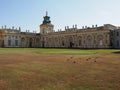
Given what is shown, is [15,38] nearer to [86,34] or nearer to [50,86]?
[86,34]

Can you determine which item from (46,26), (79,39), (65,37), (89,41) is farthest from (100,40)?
(46,26)

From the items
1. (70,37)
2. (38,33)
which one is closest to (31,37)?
(38,33)

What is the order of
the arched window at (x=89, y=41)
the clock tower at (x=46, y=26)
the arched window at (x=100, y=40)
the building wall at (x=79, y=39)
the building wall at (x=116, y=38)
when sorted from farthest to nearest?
the clock tower at (x=46, y=26) → the arched window at (x=89, y=41) → the arched window at (x=100, y=40) → the building wall at (x=79, y=39) → the building wall at (x=116, y=38)

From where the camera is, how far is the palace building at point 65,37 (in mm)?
59375

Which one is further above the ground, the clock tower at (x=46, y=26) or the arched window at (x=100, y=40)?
the clock tower at (x=46, y=26)

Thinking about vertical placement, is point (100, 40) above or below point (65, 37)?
below

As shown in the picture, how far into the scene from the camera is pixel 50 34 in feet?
261

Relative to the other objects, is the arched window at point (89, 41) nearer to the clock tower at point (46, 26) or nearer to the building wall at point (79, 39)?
the building wall at point (79, 39)

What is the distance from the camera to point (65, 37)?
73938mm

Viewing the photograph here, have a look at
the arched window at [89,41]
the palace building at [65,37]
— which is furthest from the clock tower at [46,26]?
the arched window at [89,41]

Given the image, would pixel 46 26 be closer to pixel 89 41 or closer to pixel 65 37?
pixel 65 37

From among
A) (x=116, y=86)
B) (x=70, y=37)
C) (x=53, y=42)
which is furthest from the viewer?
(x=53, y=42)

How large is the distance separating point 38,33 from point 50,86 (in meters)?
79.4

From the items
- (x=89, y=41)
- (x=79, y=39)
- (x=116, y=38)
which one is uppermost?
(x=79, y=39)
